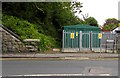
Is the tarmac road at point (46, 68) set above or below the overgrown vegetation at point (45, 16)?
below

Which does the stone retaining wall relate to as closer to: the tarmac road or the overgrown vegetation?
the overgrown vegetation

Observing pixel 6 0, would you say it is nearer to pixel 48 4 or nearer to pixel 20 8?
pixel 20 8

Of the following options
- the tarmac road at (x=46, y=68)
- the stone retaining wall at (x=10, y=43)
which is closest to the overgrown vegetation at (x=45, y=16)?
the stone retaining wall at (x=10, y=43)

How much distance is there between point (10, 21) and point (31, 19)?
4.78 metres

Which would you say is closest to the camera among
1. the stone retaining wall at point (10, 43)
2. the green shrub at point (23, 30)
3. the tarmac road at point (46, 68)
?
the tarmac road at point (46, 68)

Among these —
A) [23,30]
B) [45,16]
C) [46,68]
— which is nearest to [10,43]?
[23,30]

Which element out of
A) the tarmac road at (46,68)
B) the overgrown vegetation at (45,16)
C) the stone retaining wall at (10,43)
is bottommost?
the tarmac road at (46,68)

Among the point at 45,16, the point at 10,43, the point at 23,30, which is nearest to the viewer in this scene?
the point at 10,43

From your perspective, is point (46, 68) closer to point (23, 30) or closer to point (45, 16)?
point (23, 30)

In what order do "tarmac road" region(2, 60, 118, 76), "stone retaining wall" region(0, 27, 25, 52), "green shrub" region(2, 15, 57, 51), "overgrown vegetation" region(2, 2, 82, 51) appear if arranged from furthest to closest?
"overgrown vegetation" region(2, 2, 82, 51)
"green shrub" region(2, 15, 57, 51)
"stone retaining wall" region(0, 27, 25, 52)
"tarmac road" region(2, 60, 118, 76)

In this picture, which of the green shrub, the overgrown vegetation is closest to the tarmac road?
the green shrub

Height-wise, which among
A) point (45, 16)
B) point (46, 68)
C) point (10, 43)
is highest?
point (45, 16)

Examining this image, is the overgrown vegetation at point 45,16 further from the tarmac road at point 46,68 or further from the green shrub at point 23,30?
the tarmac road at point 46,68

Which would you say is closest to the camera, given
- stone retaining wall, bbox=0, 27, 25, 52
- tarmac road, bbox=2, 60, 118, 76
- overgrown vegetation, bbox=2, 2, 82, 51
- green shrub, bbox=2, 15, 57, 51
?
tarmac road, bbox=2, 60, 118, 76
